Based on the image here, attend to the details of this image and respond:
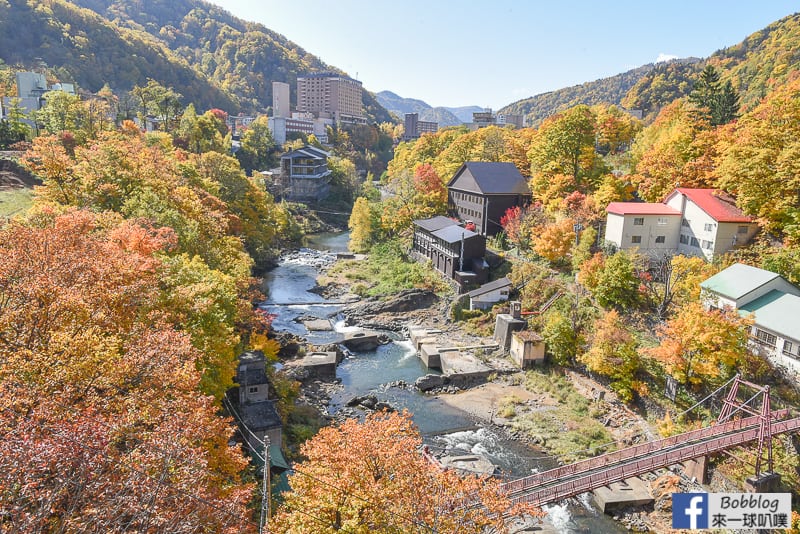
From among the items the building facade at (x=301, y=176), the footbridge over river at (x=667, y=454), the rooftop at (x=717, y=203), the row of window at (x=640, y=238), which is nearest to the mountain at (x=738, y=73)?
the rooftop at (x=717, y=203)

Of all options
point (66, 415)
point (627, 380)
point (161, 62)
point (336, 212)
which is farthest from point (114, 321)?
point (161, 62)

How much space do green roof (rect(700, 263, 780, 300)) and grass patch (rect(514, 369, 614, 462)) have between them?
6715 mm

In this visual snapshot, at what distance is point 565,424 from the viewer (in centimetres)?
1864

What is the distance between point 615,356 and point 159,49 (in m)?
111

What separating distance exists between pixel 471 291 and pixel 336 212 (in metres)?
38.2

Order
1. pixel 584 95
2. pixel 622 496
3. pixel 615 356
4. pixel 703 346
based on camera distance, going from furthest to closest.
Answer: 1. pixel 584 95
2. pixel 615 356
3. pixel 703 346
4. pixel 622 496

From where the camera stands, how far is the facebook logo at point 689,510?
9.50 m

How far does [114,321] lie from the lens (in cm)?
1045

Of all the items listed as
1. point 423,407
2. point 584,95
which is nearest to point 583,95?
point 584,95

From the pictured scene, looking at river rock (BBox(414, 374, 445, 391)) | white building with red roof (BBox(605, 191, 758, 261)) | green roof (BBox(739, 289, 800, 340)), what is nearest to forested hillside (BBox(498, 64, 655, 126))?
white building with red roof (BBox(605, 191, 758, 261))

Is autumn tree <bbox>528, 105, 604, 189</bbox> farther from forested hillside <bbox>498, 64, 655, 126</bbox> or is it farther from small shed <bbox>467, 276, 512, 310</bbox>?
forested hillside <bbox>498, 64, 655, 126</bbox>

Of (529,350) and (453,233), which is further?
(453,233)

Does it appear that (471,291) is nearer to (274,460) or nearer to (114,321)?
(274,460)

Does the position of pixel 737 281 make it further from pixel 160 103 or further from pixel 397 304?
pixel 160 103
